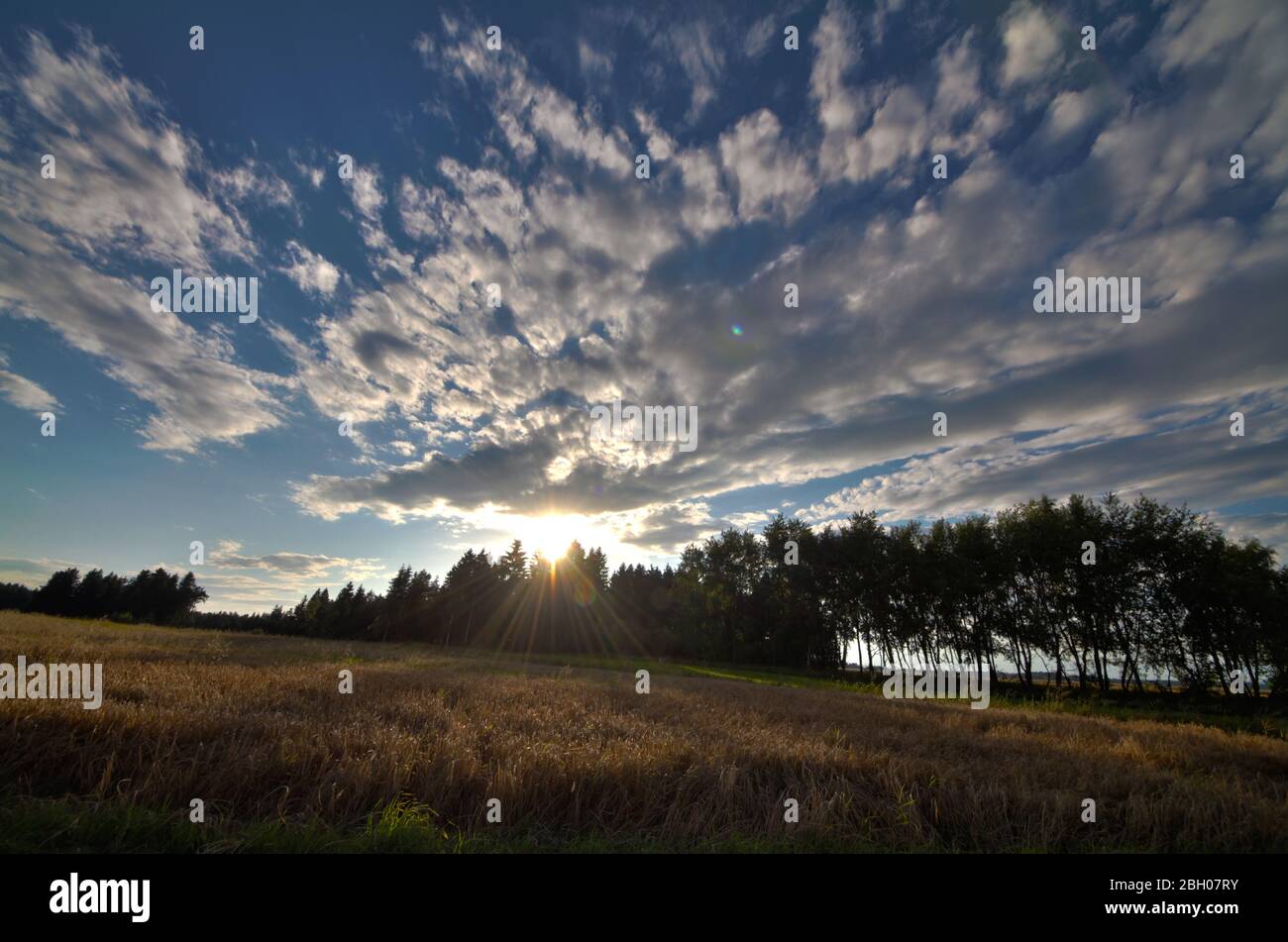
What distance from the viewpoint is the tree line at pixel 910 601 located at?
3791 cm

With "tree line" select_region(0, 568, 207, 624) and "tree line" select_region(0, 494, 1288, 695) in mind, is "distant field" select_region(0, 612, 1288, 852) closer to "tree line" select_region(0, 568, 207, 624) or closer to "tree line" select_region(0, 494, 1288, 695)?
"tree line" select_region(0, 494, 1288, 695)

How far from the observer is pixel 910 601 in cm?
5234

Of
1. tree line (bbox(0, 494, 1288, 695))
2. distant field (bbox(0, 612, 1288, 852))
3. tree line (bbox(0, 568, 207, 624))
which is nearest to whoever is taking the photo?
distant field (bbox(0, 612, 1288, 852))

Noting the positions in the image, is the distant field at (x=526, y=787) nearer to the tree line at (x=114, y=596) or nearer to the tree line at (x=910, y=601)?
the tree line at (x=910, y=601)

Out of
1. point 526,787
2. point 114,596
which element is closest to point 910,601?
point 526,787

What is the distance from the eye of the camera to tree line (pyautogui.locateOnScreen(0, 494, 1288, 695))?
124 feet

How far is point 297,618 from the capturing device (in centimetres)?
10075

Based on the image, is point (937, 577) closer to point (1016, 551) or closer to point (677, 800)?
point (1016, 551)

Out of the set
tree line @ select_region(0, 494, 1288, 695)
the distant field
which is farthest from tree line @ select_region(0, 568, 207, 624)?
the distant field

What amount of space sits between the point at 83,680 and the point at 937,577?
5726 cm

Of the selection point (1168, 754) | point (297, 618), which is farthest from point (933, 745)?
point (297, 618)

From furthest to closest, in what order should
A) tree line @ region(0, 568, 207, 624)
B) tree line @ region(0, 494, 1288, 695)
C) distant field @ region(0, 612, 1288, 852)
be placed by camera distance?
tree line @ region(0, 568, 207, 624), tree line @ region(0, 494, 1288, 695), distant field @ region(0, 612, 1288, 852)

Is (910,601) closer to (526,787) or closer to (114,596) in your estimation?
(526,787)
